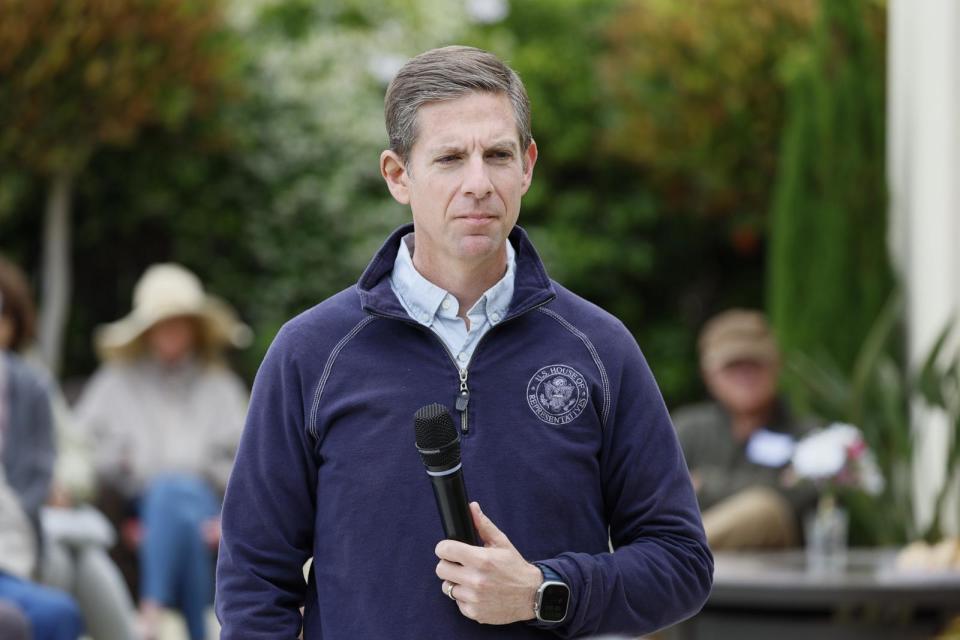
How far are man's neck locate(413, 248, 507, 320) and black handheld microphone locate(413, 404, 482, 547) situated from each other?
0.79 ft

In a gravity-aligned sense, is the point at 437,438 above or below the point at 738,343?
below

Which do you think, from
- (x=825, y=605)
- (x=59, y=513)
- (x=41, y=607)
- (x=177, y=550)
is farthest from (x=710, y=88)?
(x=41, y=607)

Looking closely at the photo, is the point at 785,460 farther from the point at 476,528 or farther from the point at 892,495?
the point at 476,528

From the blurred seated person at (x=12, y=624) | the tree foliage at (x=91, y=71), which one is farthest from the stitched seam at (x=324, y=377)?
the tree foliage at (x=91, y=71)

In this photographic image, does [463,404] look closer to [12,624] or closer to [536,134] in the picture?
[12,624]

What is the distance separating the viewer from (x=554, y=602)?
1799 mm

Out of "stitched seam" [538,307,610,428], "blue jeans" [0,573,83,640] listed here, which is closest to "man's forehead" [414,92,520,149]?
"stitched seam" [538,307,610,428]

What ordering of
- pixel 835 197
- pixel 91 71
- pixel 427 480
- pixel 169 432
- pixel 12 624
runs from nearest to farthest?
pixel 427 480
pixel 12 624
pixel 169 432
pixel 835 197
pixel 91 71

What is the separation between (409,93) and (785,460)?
14.0 ft

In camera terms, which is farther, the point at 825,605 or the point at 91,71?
the point at 91,71

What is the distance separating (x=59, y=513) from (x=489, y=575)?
141 inches

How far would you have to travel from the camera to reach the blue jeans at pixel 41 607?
4227mm

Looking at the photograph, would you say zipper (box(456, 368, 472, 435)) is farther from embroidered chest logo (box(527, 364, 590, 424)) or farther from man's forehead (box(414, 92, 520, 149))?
man's forehead (box(414, 92, 520, 149))

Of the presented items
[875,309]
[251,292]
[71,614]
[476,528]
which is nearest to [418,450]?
[476,528]
